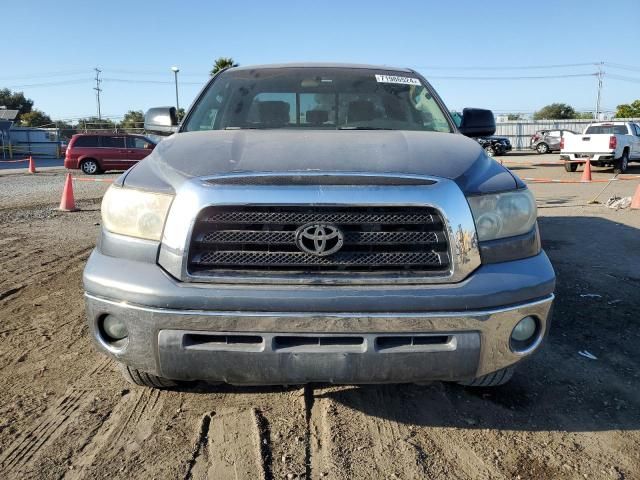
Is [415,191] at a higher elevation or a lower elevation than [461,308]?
higher

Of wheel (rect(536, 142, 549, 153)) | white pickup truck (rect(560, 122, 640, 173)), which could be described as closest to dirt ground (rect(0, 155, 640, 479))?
white pickup truck (rect(560, 122, 640, 173))

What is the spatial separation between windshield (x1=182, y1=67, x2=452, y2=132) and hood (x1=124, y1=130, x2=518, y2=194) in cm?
53

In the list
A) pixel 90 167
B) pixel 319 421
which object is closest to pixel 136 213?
pixel 319 421

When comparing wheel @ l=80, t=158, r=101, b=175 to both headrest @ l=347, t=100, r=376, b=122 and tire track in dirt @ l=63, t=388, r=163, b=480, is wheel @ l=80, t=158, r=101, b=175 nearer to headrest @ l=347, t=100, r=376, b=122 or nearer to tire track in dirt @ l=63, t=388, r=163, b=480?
headrest @ l=347, t=100, r=376, b=122

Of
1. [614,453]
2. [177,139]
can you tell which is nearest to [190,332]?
[177,139]

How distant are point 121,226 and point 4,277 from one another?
357 cm

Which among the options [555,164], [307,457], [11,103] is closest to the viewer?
[307,457]

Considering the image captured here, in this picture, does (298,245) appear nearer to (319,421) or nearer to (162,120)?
(319,421)

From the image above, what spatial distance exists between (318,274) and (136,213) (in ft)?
2.90

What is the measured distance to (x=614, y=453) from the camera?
240 cm

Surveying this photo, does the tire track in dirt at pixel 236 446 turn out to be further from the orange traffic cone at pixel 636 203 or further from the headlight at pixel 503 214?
the orange traffic cone at pixel 636 203

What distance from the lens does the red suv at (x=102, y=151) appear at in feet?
73.5

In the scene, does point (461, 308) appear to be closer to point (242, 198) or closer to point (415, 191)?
point (415, 191)

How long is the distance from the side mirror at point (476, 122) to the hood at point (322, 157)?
2.97 ft
